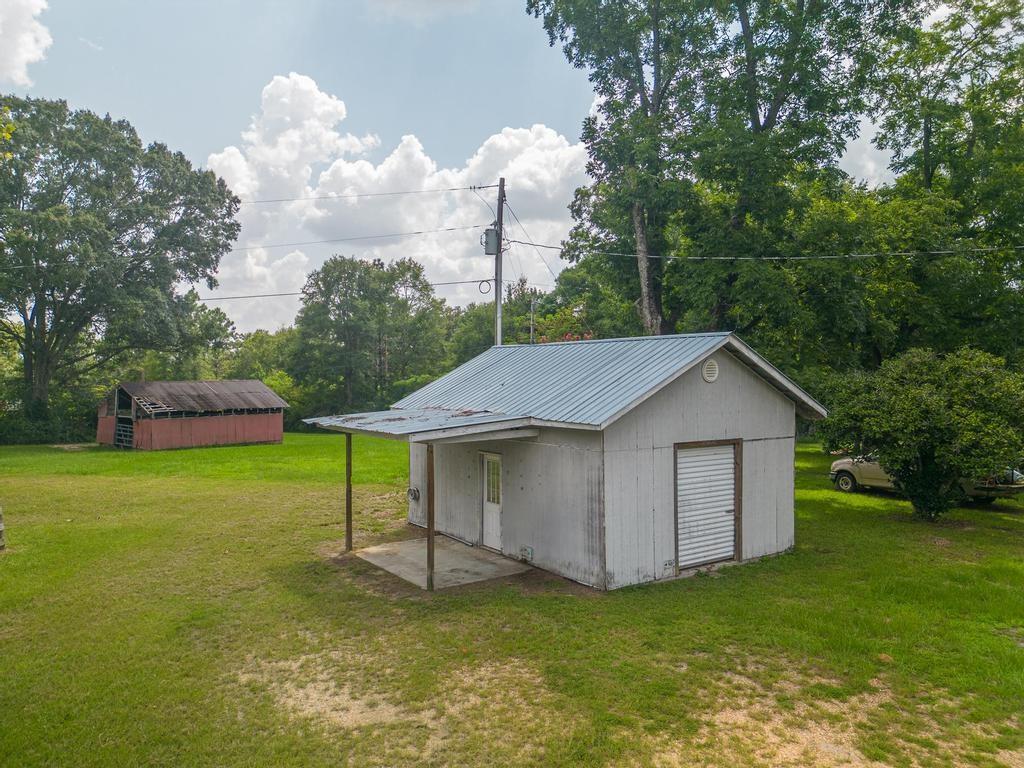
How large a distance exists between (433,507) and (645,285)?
1445 cm

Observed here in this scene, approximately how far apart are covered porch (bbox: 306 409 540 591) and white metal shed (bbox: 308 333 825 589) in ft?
0.15

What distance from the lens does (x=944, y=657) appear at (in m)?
7.16

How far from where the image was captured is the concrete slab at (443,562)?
10.2 metres

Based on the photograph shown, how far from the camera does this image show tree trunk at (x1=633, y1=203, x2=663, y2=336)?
857 inches

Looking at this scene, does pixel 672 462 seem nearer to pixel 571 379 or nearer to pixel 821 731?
pixel 571 379

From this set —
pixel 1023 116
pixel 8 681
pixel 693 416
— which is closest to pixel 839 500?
pixel 693 416

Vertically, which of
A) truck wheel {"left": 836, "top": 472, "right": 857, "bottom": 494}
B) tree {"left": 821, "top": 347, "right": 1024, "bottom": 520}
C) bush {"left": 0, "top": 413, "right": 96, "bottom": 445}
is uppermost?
tree {"left": 821, "top": 347, "right": 1024, "bottom": 520}

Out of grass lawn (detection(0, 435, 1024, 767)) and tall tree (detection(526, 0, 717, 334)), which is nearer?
grass lawn (detection(0, 435, 1024, 767))

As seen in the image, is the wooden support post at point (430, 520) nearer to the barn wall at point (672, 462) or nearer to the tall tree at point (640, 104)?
the barn wall at point (672, 462)

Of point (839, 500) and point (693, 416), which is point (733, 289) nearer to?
point (839, 500)

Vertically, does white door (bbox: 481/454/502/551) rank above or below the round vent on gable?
below

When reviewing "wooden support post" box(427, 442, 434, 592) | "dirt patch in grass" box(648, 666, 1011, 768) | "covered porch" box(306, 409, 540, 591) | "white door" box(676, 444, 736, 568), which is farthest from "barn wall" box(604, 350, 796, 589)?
"dirt patch in grass" box(648, 666, 1011, 768)

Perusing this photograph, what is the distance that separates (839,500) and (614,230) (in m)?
11.7

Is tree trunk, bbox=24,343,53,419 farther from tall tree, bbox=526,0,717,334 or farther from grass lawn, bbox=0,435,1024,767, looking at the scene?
tall tree, bbox=526,0,717,334
